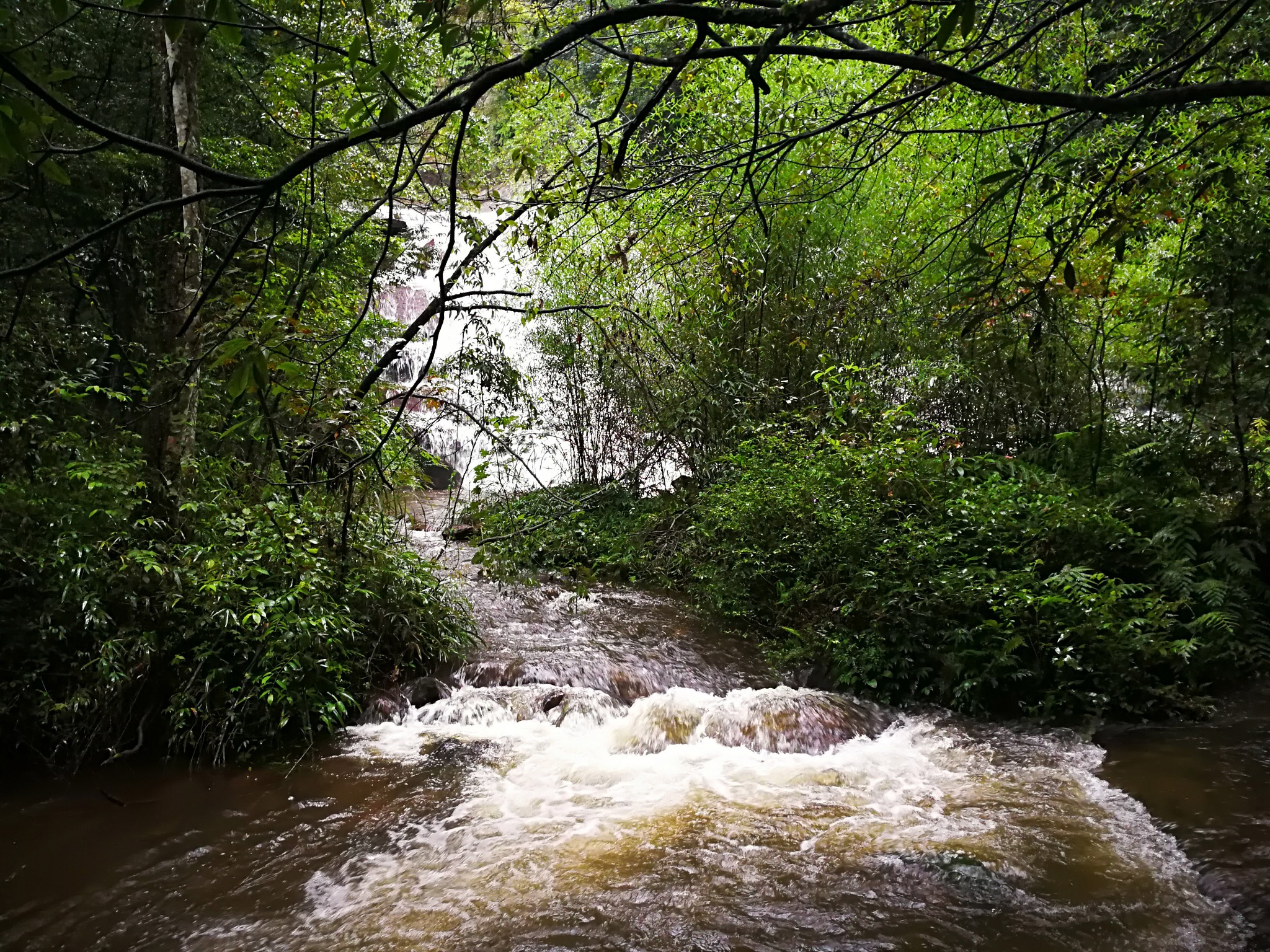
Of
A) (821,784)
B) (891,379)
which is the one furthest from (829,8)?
(891,379)

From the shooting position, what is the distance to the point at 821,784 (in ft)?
12.0

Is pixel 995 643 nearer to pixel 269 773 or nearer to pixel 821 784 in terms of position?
pixel 821 784

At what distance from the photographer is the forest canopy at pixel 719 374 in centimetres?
268

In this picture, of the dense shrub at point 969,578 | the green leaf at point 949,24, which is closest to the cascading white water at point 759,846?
the dense shrub at point 969,578

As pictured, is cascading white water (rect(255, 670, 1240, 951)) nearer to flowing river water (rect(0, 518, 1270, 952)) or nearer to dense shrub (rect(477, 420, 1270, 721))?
flowing river water (rect(0, 518, 1270, 952))

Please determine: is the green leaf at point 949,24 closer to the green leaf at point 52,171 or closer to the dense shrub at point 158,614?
the green leaf at point 52,171

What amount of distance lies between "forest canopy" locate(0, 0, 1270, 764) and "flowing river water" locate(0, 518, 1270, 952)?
42 cm

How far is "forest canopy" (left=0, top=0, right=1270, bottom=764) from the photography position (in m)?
2.68

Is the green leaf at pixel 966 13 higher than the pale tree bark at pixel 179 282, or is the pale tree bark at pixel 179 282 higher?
the pale tree bark at pixel 179 282

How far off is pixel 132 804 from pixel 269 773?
0.56 m

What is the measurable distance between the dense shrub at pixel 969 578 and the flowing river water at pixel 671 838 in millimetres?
Answer: 284

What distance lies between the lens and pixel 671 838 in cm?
317

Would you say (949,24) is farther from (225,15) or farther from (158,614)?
(158,614)

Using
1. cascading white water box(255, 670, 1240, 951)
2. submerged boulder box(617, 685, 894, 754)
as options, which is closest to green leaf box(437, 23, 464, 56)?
cascading white water box(255, 670, 1240, 951)
